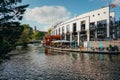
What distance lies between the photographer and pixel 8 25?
25562 mm

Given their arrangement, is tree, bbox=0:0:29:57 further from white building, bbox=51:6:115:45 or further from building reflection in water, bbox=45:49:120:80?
white building, bbox=51:6:115:45

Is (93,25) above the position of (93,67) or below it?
above

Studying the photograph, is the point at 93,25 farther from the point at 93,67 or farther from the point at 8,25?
the point at 8,25

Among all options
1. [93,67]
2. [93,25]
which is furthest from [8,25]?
[93,25]

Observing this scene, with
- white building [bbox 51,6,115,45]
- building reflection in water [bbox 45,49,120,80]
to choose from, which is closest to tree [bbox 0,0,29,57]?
building reflection in water [bbox 45,49,120,80]

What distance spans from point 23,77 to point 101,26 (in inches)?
2636

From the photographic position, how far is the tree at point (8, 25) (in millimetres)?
24447

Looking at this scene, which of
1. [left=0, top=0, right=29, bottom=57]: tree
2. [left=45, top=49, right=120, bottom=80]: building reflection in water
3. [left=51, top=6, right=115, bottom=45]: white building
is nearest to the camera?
[left=0, top=0, right=29, bottom=57]: tree

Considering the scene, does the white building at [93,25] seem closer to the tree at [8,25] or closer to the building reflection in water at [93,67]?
the building reflection in water at [93,67]

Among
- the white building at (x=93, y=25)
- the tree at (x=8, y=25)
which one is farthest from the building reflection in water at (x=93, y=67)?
the white building at (x=93, y=25)

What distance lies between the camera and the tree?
24.4 metres

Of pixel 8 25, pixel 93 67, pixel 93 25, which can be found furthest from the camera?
pixel 93 25

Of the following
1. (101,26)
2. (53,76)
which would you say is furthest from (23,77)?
(101,26)

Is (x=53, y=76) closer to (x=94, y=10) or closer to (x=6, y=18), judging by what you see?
(x=6, y=18)
